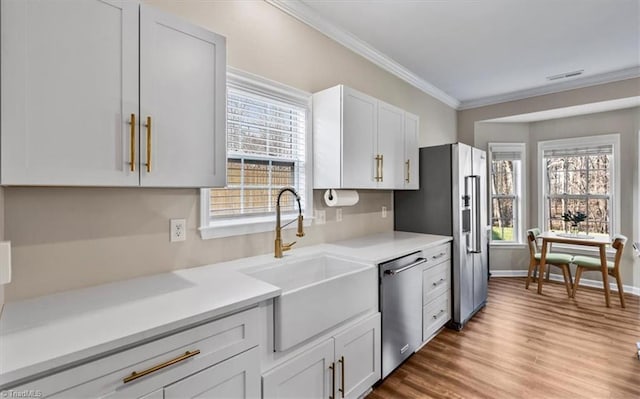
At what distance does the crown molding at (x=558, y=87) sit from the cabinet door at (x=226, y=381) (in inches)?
194

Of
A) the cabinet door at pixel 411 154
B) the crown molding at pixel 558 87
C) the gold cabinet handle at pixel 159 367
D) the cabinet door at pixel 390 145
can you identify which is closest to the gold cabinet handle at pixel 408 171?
the cabinet door at pixel 411 154

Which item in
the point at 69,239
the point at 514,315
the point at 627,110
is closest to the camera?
the point at 69,239

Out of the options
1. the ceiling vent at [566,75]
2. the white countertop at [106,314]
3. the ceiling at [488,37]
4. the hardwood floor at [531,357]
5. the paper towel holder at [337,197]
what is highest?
the ceiling vent at [566,75]

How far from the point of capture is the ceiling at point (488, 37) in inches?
96.2

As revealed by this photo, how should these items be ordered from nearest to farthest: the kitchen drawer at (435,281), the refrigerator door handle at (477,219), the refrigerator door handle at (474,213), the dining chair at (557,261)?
the kitchen drawer at (435,281), the refrigerator door handle at (474,213), the refrigerator door handle at (477,219), the dining chair at (557,261)

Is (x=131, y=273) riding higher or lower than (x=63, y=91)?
lower

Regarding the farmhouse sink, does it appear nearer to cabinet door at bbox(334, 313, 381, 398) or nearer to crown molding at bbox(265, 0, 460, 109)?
cabinet door at bbox(334, 313, 381, 398)

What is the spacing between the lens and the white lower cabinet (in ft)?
4.79

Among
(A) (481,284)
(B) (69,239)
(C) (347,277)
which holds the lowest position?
(A) (481,284)

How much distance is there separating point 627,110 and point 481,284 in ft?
10.6

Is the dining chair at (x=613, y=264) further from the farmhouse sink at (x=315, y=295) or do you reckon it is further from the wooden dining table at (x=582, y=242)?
the farmhouse sink at (x=315, y=295)

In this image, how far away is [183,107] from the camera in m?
1.41

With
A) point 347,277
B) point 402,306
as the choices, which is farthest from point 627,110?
point 347,277

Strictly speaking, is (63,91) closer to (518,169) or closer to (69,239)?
(69,239)
